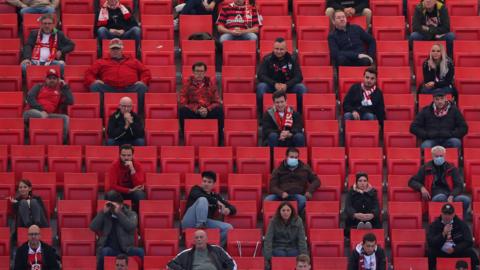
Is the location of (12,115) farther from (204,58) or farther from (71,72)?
(204,58)

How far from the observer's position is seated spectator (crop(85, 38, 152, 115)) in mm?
24281

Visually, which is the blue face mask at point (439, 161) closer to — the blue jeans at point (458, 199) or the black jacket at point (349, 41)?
the blue jeans at point (458, 199)

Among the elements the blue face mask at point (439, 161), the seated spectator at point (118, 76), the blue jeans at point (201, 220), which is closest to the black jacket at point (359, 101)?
the blue face mask at point (439, 161)

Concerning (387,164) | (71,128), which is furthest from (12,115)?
(387,164)

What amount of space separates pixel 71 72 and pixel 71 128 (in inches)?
49.1

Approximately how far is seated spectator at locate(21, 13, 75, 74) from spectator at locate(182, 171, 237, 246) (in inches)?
140

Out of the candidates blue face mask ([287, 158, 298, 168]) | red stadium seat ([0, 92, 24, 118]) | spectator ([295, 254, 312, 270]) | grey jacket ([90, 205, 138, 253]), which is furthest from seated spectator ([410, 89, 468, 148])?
red stadium seat ([0, 92, 24, 118])

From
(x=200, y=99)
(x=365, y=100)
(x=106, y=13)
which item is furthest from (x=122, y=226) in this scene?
(x=106, y=13)

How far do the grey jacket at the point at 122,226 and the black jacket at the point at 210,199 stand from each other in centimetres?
80

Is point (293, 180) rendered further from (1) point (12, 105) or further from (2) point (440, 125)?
(1) point (12, 105)

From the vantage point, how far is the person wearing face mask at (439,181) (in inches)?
886

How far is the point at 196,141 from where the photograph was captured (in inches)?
930

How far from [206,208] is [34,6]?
525 cm

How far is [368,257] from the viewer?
21.3 meters
